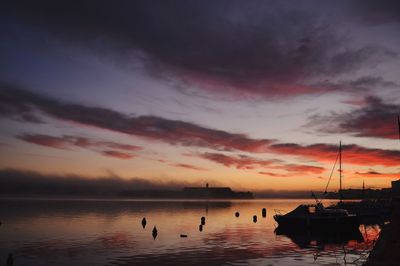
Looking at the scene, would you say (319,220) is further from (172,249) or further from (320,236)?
(172,249)

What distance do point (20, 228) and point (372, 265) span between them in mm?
69767

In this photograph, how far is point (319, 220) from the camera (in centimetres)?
7469

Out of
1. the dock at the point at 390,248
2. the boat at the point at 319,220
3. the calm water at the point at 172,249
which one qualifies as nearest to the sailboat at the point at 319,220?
the boat at the point at 319,220

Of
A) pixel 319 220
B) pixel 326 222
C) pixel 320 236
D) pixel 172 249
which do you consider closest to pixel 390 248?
pixel 172 249

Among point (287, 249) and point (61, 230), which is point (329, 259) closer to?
point (287, 249)

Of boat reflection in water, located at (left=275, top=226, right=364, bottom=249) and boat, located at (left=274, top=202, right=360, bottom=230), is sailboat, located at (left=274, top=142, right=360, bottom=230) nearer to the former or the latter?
boat, located at (left=274, top=202, right=360, bottom=230)

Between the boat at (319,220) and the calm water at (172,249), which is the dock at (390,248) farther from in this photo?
the boat at (319,220)

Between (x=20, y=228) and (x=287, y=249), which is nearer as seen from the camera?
(x=287, y=249)

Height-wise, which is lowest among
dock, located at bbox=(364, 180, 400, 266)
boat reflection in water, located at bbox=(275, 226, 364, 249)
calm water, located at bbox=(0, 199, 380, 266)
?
calm water, located at bbox=(0, 199, 380, 266)

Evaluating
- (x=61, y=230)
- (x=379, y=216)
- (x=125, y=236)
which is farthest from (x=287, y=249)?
(x=379, y=216)

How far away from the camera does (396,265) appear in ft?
92.4

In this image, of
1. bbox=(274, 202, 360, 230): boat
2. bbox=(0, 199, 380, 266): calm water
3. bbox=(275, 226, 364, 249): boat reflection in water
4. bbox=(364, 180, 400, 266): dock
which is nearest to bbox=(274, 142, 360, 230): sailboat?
bbox=(274, 202, 360, 230): boat

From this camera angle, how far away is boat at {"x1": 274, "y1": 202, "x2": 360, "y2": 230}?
241 ft

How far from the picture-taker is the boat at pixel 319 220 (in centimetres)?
7338
